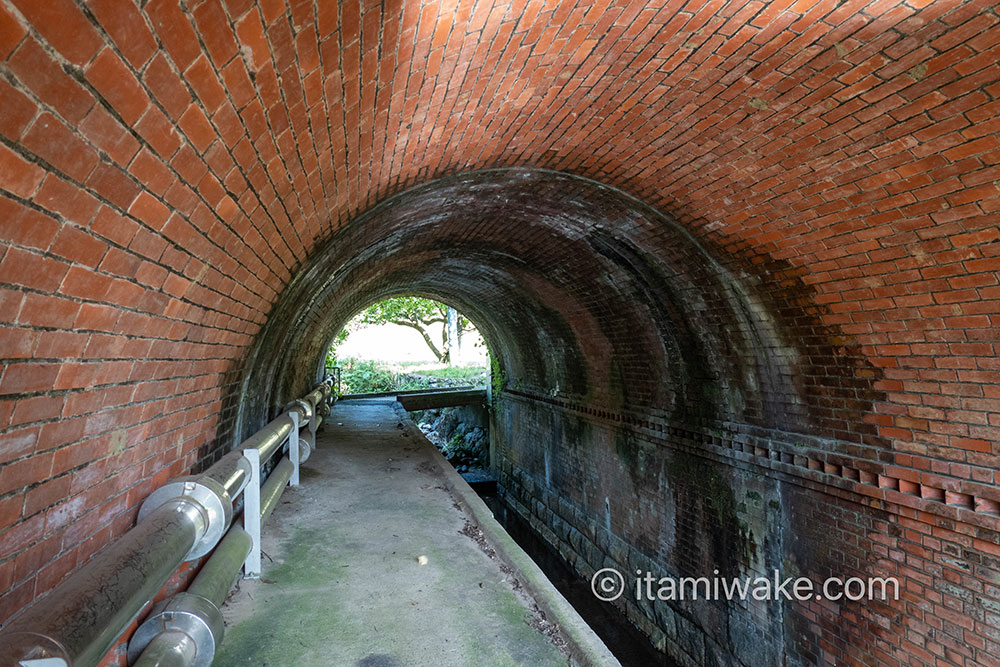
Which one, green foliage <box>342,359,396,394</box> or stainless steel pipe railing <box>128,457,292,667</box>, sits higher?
green foliage <box>342,359,396,394</box>

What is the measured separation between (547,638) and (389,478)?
472 cm

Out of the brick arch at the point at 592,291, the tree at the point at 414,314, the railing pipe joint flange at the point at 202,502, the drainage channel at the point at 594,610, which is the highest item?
the tree at the point at 414,314

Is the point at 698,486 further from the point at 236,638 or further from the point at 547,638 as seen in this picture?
the point at 236,638

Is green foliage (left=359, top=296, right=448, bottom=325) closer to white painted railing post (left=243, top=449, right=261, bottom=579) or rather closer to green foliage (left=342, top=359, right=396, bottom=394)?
green foliage (left=342, top=359, right=396, bottom=394)

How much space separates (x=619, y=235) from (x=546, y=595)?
156 inches

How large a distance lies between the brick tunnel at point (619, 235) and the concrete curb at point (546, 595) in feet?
8.23

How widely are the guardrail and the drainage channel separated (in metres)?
5.80

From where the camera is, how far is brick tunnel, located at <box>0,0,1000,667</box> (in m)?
1.68

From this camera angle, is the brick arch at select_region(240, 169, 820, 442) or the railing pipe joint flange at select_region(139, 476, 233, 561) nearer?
the railing pipe joint flange at select_region(139, 476, 233, 561)

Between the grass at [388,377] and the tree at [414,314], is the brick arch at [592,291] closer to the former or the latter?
the grass at [388,377]

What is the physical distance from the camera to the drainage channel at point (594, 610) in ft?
26.5

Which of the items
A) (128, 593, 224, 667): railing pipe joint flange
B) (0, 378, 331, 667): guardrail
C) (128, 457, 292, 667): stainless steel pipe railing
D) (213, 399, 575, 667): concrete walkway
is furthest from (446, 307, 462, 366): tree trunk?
(128, 593, 224, 667): railing pipe joint flange

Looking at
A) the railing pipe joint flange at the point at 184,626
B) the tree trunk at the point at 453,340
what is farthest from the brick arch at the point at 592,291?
the tree trunk at the point at 453,340

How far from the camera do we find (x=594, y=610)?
377 inches
